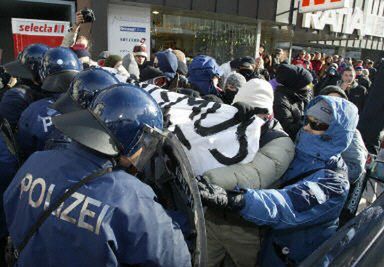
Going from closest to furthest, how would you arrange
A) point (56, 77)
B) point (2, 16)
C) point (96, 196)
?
point (96, 196)
point (56, 77)
point (2, 16)

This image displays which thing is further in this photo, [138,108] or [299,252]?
[299,252]

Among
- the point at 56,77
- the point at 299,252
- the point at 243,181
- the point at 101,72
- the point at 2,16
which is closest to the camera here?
the point at 243,181

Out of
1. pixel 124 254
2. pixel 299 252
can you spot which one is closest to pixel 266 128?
pixel 299 252

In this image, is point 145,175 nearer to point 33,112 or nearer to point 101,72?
point 101,72

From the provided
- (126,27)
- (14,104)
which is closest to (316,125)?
(14,104)

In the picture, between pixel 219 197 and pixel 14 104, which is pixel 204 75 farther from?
pixel 219 197

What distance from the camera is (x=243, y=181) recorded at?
1.75m

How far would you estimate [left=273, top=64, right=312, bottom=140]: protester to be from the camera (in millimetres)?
3502

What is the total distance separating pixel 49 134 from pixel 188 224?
1.36m

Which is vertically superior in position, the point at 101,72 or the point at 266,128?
the point at 101,72

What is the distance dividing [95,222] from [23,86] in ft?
7.03

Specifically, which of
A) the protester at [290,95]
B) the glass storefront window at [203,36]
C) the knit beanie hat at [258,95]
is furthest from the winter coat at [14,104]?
the glass storefront window at [203,36]

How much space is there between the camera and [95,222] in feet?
3.63

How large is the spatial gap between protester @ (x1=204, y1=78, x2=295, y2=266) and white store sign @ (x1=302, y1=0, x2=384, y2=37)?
1567 cm
